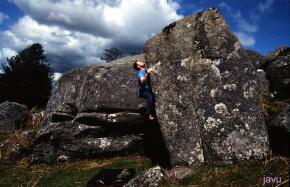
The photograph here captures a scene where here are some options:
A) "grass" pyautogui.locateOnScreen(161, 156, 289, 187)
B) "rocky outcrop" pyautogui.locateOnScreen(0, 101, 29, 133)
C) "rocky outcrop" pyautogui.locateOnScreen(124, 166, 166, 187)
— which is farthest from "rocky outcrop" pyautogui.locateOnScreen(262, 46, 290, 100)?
"rocky outcrop" pyautogui.locateOnScreen(0, 101, 29, 133)

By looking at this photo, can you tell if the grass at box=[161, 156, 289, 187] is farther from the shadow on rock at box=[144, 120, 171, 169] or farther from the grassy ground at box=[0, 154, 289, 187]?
the shadow on rock at box=[144, 120, 171, 169]

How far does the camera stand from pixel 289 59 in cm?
1354

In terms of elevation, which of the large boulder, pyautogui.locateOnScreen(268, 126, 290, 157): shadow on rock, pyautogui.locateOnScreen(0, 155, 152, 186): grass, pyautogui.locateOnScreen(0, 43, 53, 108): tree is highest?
pyautogui.locateOnScreen(0, 43, 53, 108): tree

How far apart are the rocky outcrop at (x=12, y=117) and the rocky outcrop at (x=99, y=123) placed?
231 inches

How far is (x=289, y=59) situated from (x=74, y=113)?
30.0 ft

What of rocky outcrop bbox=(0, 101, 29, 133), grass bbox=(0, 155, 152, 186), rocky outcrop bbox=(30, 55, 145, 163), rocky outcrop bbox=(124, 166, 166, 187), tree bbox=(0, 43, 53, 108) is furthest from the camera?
tree bbox=(0, 43, 53, 108)

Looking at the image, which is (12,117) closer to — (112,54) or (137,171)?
(137,171)

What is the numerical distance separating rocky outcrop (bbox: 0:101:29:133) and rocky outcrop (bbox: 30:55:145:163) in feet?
19.3

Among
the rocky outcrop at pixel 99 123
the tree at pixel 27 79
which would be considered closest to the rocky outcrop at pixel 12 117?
the rocky outcrop at pixel 99 123

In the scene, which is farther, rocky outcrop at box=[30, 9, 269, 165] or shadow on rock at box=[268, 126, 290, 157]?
rocky outcrop at box=[30, 9, 269, 165]

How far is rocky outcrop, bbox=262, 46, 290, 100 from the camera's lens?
13023mm

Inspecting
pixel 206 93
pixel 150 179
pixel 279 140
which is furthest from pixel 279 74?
pixel 150 179

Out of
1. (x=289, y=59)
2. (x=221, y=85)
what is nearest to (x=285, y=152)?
(x=221, y=85)

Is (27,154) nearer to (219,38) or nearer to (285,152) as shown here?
(219,38)
